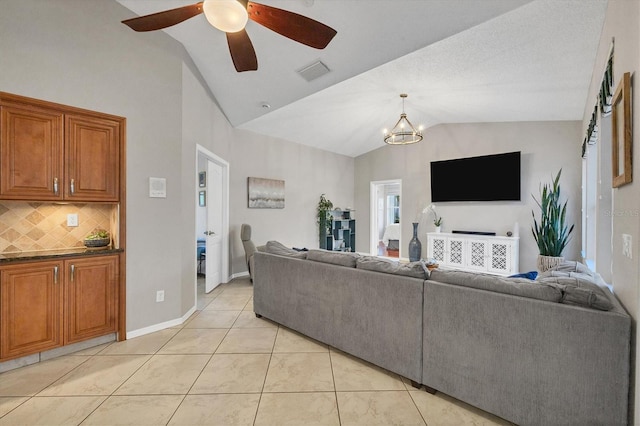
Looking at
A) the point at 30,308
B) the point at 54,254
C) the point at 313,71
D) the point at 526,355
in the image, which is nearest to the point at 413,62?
the point at 313,71

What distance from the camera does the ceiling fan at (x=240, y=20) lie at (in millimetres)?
1641

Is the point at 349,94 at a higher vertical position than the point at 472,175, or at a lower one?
higher

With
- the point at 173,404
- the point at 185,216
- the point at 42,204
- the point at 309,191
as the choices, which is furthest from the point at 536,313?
the point at 309,191

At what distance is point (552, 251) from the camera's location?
13.6ft

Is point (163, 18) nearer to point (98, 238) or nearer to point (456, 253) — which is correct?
point (98, 238)

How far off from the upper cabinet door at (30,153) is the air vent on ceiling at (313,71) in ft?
7.89

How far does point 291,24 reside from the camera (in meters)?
1.82

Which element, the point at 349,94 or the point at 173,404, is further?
the point at 349,94

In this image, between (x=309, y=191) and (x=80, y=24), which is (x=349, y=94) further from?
Answer: (x=80, y=24)

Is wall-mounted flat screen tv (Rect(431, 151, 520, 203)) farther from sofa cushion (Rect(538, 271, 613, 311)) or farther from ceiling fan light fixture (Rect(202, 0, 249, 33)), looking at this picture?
ceiling fan light fixture (Rect(202, 0, 249, 33))

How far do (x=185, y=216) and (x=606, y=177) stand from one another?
4084 mm

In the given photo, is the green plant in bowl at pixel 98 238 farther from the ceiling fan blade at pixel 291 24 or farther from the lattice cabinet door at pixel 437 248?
the lattice cabinet door at pixel 437 248

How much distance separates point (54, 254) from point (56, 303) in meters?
0.43

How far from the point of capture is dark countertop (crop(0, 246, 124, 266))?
2.24 m
